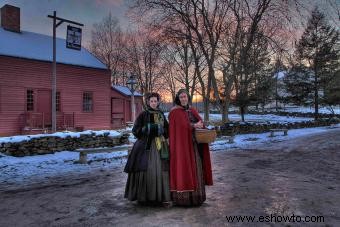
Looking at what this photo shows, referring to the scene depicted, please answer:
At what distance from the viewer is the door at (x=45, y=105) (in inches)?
868

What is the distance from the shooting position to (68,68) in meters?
23.6

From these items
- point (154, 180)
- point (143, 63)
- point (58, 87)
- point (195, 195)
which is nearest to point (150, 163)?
point (154, 180)

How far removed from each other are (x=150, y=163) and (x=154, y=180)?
0.27m

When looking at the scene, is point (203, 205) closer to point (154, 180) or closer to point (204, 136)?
point (154, 180)

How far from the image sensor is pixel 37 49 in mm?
23141

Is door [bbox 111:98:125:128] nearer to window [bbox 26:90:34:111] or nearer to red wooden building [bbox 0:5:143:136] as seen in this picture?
red wooden building [bbox 0:5:143:136]

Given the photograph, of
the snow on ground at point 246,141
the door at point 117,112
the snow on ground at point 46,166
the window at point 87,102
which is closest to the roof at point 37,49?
the window at point 87,102

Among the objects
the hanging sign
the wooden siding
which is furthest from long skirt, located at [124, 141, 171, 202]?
the wooden siding

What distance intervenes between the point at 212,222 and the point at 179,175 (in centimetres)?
85

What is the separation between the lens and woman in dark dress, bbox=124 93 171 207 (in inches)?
214

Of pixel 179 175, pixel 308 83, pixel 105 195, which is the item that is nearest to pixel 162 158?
pixel 179 175

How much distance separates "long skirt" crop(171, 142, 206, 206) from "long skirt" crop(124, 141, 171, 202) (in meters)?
0.15

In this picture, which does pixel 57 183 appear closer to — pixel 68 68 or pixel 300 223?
pixel 300 223

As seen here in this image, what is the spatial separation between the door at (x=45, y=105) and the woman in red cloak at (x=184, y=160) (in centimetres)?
1818
